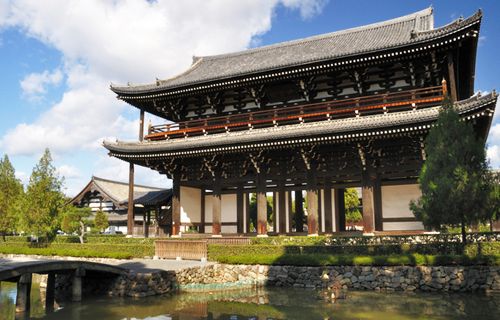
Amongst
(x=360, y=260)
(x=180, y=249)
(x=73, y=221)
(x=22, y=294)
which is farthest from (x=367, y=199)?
(x=73, y=221)

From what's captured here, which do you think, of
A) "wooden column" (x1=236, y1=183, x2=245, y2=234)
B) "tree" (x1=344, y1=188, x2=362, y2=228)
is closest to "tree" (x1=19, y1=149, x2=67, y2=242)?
"wooden column" (x1=236, y1=183, x2=245, y2=234)

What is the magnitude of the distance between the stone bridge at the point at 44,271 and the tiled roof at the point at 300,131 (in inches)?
331

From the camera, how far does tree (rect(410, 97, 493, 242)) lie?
13594mm

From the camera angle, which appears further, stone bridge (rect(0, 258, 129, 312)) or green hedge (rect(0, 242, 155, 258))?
green hedge (rect(0, 242, 155, 258))

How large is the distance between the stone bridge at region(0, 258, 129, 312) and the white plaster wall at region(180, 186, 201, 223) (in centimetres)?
874

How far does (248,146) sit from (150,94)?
7.88m

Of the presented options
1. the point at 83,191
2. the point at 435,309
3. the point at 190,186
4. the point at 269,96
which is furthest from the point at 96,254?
the point at 83,191

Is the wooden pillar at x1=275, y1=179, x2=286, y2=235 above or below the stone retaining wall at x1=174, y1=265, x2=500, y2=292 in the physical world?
above

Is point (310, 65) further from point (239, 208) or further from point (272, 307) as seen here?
point (272, 307)

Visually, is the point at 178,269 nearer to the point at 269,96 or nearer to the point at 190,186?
the point at 190,186

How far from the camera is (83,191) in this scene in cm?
3991

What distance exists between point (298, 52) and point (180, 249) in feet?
50.3

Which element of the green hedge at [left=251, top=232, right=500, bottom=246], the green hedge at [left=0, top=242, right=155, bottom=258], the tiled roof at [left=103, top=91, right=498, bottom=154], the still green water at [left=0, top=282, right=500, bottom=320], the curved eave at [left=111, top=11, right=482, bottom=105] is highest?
the curved eave at [left=111, top=11, right=482, bottom=105]

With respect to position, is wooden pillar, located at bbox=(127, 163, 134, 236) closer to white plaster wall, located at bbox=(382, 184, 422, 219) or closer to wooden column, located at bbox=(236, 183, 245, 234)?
wooden column, located at bbox=(236, 183, 245, 234)
